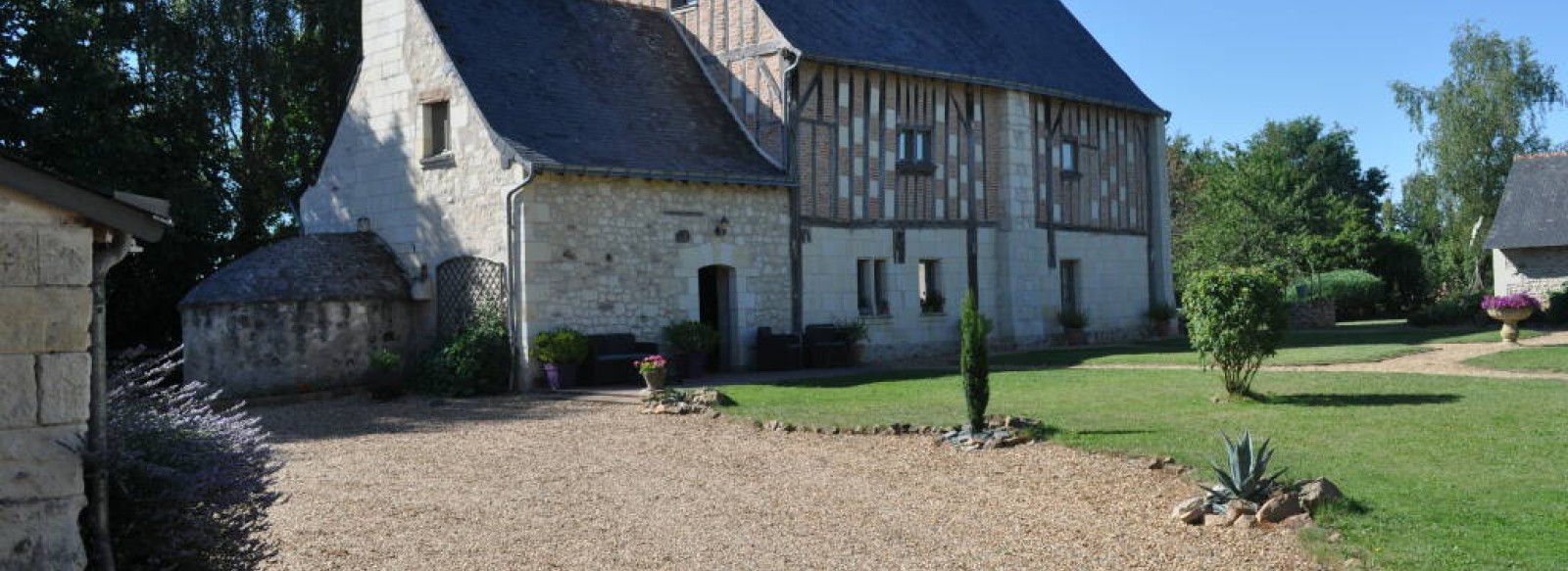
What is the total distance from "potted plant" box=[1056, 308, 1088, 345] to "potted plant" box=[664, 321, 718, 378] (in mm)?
8577

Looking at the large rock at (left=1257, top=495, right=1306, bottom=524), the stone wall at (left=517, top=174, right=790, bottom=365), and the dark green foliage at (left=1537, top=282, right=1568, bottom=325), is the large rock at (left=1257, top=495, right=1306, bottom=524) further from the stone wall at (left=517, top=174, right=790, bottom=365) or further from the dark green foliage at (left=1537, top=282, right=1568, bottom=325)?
the dark green foliage at (left=1537, top=282, right=1568, bottom=325)

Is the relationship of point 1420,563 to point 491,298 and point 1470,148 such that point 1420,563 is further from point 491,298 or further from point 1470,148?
point 1470,148

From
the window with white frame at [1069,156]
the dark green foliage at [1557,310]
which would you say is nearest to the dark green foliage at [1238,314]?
the window with white frame at [1069,156]

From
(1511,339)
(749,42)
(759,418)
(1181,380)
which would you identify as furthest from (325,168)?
(1511,339)

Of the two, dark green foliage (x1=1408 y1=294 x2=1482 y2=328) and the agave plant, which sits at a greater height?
dark green foliage (x1=1408 y1=294 x2=1482 y2=328)

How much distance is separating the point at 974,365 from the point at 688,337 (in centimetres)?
742

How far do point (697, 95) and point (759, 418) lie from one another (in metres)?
8.75

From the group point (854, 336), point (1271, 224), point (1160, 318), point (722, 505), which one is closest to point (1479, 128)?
point (1271, 224)

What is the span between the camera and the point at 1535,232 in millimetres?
27188

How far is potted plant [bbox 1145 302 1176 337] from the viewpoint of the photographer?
2622cm

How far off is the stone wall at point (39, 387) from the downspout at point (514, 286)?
10.8 meters

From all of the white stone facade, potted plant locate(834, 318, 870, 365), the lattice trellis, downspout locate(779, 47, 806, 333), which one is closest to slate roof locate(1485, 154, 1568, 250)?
the white stone facade

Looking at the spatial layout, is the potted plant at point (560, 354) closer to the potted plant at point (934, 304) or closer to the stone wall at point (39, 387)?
Answer: the potted plant at point (934, 304)

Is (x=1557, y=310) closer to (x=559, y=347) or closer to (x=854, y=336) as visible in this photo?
(x=854, y=336)
